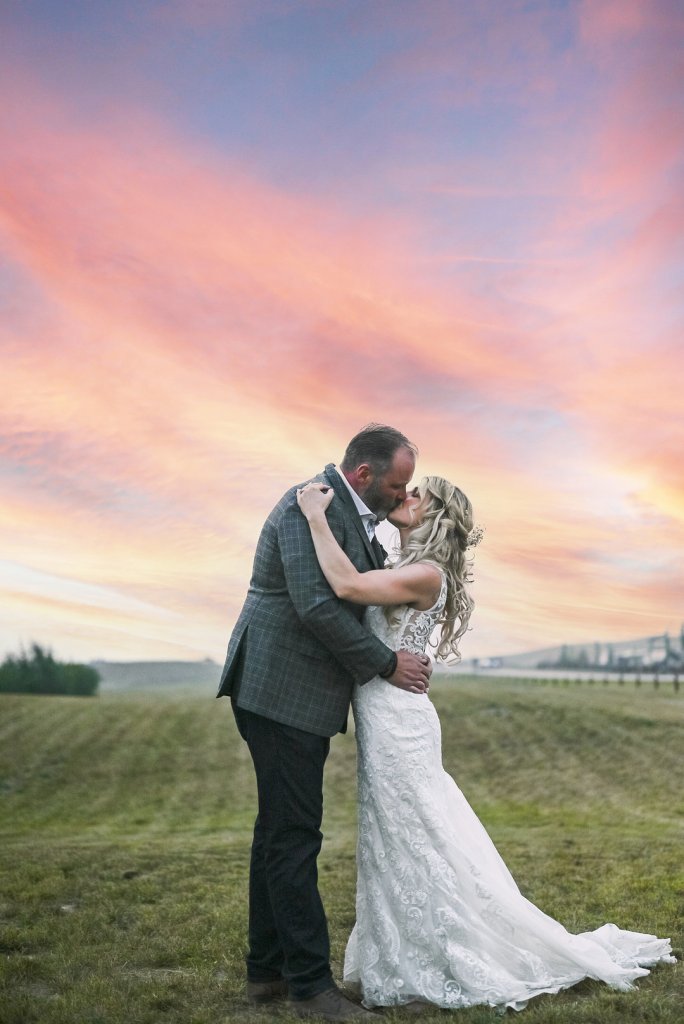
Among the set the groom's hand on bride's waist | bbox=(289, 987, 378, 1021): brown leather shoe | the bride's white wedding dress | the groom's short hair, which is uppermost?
the groom's short hair

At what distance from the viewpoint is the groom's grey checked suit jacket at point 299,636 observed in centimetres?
462

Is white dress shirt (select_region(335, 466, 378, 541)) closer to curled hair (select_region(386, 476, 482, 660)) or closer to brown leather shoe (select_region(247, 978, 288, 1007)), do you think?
curled hair (select_region(386, 476, 482, 660))

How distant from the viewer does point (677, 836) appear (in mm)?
12180

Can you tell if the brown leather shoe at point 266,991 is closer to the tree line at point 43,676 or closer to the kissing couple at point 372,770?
the kissing couple at point 372,770

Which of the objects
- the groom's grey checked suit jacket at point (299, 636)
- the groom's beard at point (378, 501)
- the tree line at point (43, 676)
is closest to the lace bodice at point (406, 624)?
the groom's grey checked suit jacket at point (299, 636)

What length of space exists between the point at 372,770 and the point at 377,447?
5.51 ft

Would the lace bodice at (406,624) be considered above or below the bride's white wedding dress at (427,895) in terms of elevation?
above

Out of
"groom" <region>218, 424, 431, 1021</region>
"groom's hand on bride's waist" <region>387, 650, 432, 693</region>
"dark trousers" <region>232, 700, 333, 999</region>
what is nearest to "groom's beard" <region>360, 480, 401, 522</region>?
"groom" <region>218, 424, 431, 1021</region>

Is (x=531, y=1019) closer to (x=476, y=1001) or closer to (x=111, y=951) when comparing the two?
(x=476, y=1001)

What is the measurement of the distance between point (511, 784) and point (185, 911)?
1301 centimetres

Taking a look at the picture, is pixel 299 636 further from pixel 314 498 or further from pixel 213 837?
pixel 213 837

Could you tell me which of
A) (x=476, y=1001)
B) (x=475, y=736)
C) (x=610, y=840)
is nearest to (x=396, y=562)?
(x=476, y=1001)

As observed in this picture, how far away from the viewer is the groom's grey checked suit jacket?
462cm

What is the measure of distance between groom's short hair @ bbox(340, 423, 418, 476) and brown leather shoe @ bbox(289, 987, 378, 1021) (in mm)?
2580
